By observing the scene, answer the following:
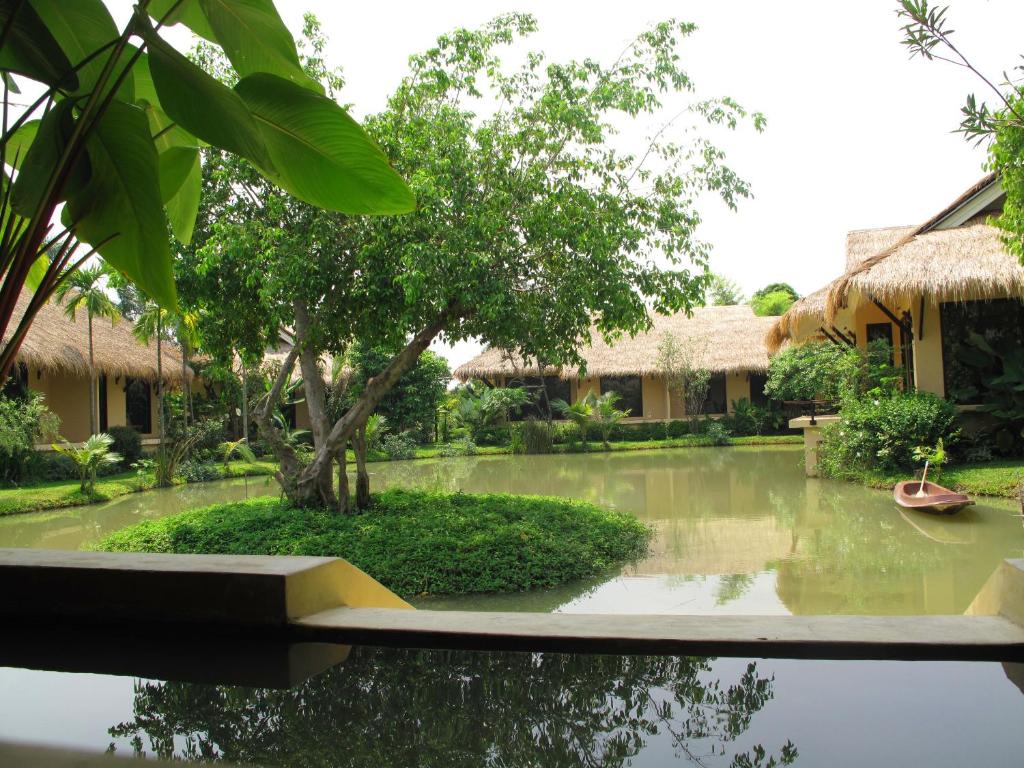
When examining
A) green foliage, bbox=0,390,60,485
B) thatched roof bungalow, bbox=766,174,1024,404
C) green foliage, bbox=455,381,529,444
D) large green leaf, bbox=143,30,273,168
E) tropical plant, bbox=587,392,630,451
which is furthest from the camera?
green foliage, bbox=455,381,529,444

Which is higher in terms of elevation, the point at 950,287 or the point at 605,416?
the point at 950,287

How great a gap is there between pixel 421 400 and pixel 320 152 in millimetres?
19147

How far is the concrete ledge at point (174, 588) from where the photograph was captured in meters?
2.39

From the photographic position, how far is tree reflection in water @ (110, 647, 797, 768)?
5.93ft

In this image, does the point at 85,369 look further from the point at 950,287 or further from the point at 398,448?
the point at 950,287

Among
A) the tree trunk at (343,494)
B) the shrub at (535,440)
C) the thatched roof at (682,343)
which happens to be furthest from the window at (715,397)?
the tree trunk at (343,494)

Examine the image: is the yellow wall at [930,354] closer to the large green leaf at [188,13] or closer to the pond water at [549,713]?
the pond water at [549,713]

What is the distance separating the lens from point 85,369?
15820mm

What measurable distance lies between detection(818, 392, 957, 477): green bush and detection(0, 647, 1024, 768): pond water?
9.38 m

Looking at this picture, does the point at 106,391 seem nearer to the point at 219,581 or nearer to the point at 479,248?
the point at 479,248

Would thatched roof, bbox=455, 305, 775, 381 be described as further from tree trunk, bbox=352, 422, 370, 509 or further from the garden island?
tree trunk, bbox=352, 422, 370, 509

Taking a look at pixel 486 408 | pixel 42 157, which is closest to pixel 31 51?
pixel 42 157

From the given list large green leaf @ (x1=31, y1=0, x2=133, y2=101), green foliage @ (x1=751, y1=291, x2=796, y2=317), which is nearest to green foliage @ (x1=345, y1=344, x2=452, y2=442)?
green foliage @ (x1=751, y1=291, x2=796, y2=317)

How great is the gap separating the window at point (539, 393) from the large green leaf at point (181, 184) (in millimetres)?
21198
